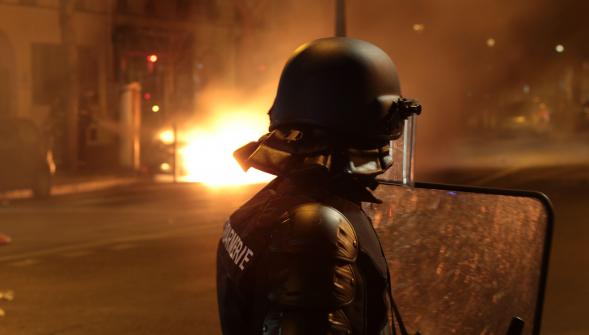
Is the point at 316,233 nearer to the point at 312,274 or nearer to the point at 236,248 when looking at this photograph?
the point at 312,274

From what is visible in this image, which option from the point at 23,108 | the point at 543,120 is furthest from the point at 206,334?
the point at 543,120

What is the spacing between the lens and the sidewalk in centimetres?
1369

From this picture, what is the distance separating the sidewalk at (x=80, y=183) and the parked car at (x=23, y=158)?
0.28 m

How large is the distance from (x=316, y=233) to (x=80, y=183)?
14.9 metres

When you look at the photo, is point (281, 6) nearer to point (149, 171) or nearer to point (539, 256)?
point (149, 171)

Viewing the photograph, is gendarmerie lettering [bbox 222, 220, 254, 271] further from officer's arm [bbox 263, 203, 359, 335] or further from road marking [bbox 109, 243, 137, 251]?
road marking [bbox 109, 243, 137, 251]

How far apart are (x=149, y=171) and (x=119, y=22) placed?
8.97 metres

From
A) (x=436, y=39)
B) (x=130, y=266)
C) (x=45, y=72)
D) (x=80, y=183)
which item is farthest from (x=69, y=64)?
(x=436, y=39)

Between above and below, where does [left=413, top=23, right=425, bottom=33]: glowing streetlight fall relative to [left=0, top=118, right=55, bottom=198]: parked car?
above

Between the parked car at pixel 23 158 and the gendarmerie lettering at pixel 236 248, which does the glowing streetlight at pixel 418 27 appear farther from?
the gendarmerie lettering at pixel 236 248

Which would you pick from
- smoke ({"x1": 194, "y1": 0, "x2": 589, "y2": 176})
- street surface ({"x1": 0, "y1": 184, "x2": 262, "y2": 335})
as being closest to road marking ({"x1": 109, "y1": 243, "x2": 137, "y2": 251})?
street surface ({"x1": 0, "y1": 184, "x2": 262, "y2": 335})

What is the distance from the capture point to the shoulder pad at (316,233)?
126cm

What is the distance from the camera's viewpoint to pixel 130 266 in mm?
7180

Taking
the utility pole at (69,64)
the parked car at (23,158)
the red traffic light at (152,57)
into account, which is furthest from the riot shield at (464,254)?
the red traffic light at (152,57)
